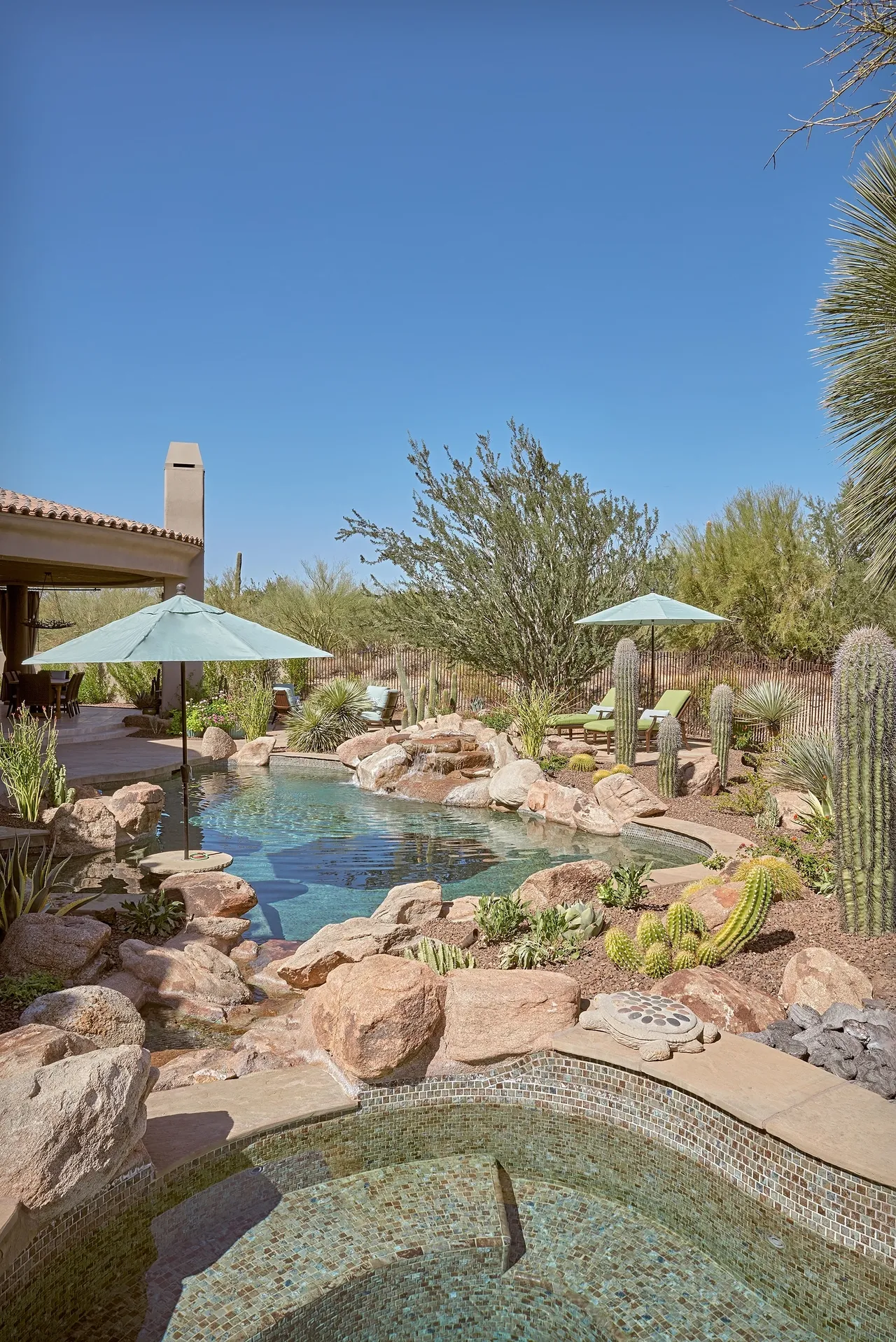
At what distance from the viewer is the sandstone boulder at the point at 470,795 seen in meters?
11.4

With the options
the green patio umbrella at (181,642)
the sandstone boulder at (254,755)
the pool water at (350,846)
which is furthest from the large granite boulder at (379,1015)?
the sandstone boulder at (254,755)

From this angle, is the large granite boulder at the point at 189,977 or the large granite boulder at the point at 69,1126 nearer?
the large granite boulder at the point at 69,1126

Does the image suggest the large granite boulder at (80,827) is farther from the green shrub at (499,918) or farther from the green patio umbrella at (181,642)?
the green shrub at (499,918)

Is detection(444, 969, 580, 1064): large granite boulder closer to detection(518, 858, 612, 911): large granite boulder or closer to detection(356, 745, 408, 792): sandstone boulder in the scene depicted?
detection(518, 858, 612, 911): large granite boulder

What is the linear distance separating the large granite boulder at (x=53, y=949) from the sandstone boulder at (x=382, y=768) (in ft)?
23.8

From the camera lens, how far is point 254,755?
14547mm

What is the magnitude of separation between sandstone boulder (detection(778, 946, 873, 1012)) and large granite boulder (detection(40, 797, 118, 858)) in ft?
21.1

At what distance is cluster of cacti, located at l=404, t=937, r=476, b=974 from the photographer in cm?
486

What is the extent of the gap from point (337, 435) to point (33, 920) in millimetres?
25306

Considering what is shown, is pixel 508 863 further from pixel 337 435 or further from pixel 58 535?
pixel 337 435

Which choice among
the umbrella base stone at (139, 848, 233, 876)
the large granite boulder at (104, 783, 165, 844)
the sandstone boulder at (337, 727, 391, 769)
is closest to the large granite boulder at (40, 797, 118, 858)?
the large granite boulder at (104, 783, 165, 844)

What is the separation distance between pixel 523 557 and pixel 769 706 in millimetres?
5429

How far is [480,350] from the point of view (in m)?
20.6

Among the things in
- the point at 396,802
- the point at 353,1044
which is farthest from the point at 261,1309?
the point at 396,802
